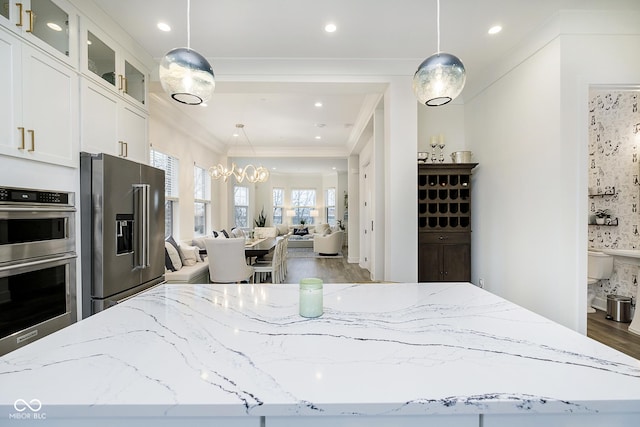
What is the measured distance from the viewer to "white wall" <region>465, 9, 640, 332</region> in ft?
8.06

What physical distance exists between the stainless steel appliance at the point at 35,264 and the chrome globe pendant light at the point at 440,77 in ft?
7.61

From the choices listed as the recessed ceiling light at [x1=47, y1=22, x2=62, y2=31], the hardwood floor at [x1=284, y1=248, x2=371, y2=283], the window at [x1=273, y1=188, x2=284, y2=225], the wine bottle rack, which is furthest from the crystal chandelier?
the window at [x1=273, y1=188, x2=284, y2=225]

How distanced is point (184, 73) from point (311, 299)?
119 cm

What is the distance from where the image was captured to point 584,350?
932mm

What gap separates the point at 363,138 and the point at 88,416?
579 centimetres

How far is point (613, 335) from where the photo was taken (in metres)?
3.04

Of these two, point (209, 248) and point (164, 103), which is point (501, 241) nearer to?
point (209, 248)

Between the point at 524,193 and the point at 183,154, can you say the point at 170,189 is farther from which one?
the point at 524,193

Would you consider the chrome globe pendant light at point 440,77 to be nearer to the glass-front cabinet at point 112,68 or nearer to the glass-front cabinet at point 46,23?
the glass-front cabinet at point 46,23

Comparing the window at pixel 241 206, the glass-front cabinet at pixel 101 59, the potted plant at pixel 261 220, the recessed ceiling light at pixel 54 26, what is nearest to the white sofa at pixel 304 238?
the potted plant at pixel 261 220

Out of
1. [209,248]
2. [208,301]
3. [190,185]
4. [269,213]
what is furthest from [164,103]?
[269,213]

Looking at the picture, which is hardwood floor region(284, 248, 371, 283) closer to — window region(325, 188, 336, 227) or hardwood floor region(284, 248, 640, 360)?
hardwood floor region(284, 248, 640, 360)

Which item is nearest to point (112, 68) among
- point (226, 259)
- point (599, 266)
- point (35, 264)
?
point (35, 264)

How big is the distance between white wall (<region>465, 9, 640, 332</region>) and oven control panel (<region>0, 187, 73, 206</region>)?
3760 millimetres
